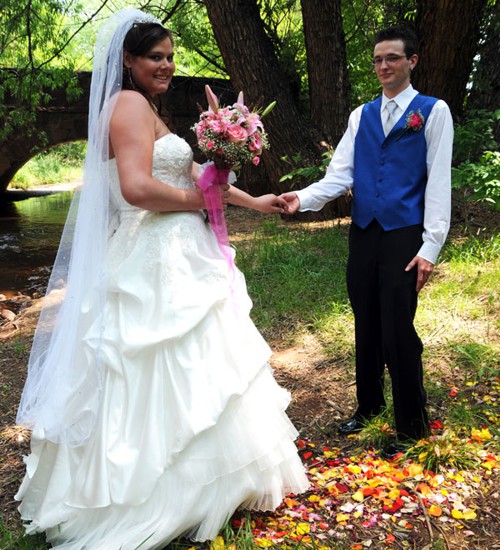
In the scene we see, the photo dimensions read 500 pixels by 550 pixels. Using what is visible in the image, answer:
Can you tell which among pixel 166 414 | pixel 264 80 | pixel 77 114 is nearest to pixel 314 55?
pixel 264 80

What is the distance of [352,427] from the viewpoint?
11.8 ft

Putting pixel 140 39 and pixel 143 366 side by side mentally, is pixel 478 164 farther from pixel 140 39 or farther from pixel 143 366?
pixel 143 366

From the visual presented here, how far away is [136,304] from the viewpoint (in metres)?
2.66

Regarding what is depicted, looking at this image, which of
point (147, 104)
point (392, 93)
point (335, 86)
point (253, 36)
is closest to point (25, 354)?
point (147, 104)

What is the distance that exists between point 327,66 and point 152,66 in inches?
231

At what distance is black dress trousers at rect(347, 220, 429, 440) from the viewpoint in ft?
9.73

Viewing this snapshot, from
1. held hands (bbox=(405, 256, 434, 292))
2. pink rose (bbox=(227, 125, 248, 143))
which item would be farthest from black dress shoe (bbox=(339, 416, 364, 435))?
pink rose (bbox=(227, 125, 248, 143))

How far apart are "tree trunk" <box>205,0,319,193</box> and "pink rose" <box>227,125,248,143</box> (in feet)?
17.8

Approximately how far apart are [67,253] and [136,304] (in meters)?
0.56

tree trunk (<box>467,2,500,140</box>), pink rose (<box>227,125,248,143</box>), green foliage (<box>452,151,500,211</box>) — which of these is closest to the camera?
pink rose (<box>227,125,248,143</box>)

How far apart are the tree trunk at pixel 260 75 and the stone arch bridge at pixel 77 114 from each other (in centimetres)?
480

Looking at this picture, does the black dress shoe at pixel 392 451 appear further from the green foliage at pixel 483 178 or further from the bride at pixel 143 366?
the green foliage at pixel 483 178

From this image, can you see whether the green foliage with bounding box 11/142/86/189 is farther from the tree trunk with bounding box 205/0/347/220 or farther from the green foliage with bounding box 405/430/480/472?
the green foliage with bounding box 405/430/480/472

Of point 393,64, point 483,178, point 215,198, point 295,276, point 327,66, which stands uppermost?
point 327,66
